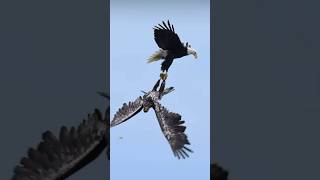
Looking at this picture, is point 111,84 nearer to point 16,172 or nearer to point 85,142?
point 85,142

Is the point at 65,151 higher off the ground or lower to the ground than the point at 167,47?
lower

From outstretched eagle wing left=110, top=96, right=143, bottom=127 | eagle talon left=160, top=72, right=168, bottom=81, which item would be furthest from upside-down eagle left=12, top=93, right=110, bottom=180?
eagle talon left=160, top=72, right=168, bottom=81

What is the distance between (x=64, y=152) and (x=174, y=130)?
573 millimetres

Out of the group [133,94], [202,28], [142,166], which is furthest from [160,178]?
[202,28]

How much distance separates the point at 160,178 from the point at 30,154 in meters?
0.68

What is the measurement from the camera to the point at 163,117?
392 centimetres

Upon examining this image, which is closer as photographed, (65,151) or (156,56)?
(156,56)

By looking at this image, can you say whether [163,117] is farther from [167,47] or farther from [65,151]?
[65,151]

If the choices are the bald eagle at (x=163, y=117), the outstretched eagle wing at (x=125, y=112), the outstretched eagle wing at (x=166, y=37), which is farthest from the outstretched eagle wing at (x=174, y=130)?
the outstretched eagle wing at (x=166, y=37)

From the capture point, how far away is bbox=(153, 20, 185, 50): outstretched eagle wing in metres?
3.87

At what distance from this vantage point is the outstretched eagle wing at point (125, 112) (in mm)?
3873

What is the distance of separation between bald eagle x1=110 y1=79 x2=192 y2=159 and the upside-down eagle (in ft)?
0.89
